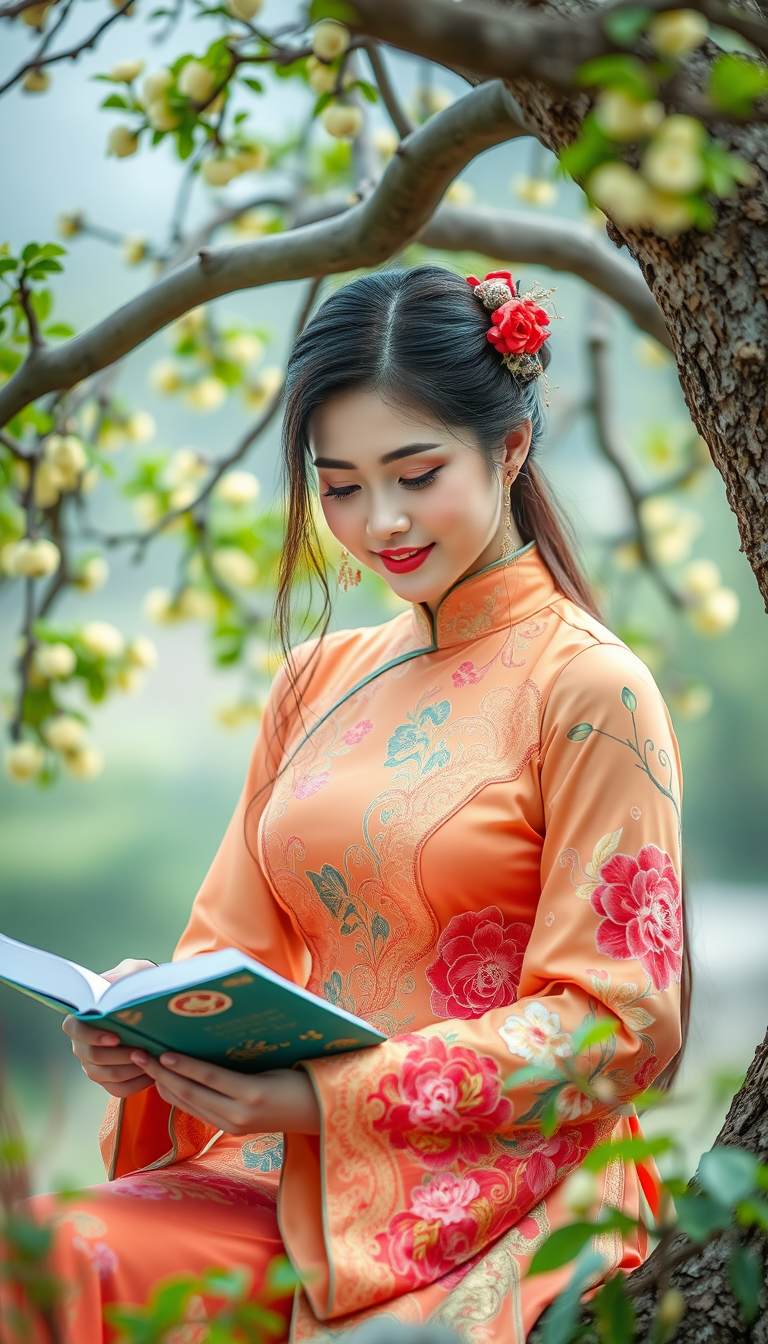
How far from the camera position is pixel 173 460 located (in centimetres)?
258

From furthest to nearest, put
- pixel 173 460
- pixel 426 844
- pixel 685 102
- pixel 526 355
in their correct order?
pixel 173 460 → pixel 526 355 → pixel 426 844 → pixel 685 102

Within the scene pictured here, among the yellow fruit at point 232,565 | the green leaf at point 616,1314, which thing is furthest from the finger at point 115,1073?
the yellow fruit at point 232,565

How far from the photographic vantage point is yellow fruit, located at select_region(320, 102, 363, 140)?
5.48 ft

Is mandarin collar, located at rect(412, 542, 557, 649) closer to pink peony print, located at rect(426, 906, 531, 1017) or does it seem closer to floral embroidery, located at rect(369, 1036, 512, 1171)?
pink peony print, located at rect(426, 906, 531, 1017)

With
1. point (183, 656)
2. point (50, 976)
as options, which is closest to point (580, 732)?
point (50, 976)

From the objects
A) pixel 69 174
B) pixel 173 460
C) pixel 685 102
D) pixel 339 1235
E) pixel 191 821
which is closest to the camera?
pixel 685 102

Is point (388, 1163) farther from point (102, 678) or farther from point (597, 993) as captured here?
point (102, 678)

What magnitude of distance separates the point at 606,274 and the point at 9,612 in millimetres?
1945

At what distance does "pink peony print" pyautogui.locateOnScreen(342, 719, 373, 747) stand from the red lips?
0.18 m

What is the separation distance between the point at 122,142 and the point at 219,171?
138mm

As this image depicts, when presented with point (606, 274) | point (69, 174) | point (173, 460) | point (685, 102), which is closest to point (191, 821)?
point (173, 460)

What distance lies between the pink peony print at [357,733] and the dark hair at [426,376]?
0.48ft

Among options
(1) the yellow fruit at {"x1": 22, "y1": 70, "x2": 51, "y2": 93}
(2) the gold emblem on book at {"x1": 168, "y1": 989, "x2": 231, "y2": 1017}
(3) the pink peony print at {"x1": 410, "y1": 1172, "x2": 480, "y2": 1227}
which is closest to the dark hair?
(3) the pink peony print at {"x1": 410, "y1": 1172, "x2": 480, "y2": 1227}

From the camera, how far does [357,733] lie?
1.33m
